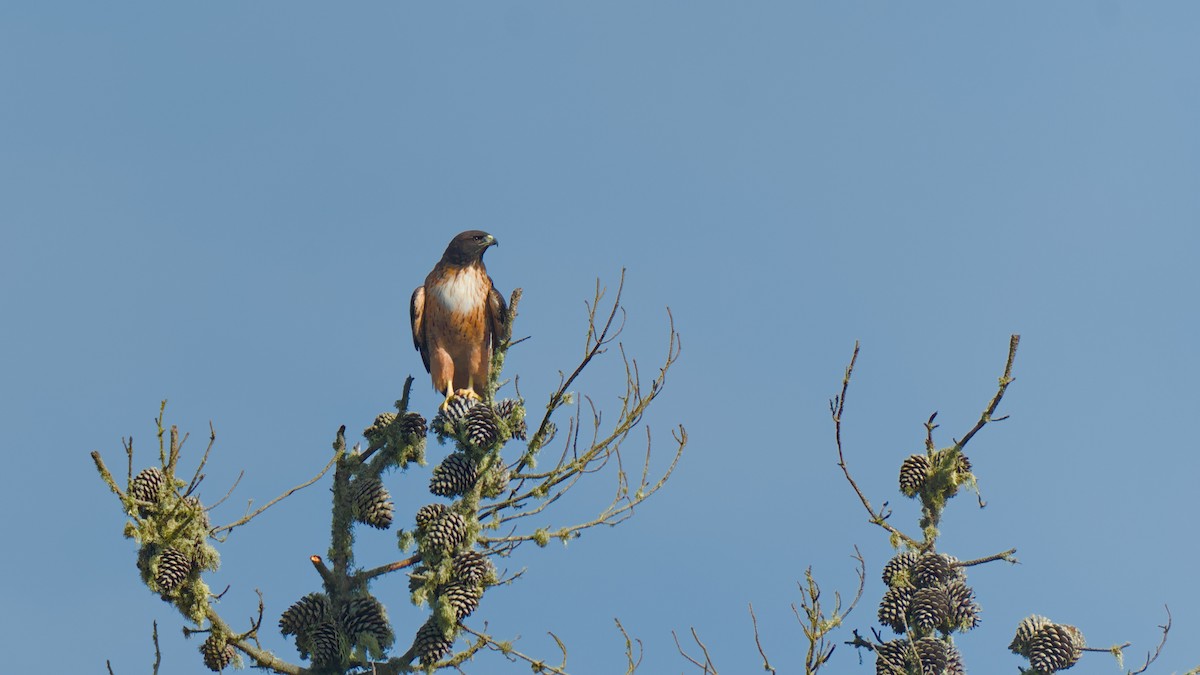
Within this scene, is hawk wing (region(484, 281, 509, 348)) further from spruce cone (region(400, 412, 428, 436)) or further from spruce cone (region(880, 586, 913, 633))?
spruce cone (region(880, 586, 913, 633))

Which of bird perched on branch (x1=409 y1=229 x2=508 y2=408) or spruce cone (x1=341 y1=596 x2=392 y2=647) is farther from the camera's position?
bird perched on branch (x1=409 y1=229 x2=508 y2=408)

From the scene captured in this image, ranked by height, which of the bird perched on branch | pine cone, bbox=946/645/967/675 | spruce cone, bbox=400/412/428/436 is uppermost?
the bird perched on branch

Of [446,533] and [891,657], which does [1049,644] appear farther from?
[446,533]

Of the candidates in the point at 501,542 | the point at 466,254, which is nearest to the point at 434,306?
the point at 466,254

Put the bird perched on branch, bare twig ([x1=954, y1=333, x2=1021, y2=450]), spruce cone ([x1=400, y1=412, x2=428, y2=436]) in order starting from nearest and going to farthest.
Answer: bare twig ([x1=954, y1=333, x2=1021, y2=450])
spruce cone ([x1=400, y1=412, x2=428, y2=436])
the bird perched on branch

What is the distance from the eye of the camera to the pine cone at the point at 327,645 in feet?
20.1

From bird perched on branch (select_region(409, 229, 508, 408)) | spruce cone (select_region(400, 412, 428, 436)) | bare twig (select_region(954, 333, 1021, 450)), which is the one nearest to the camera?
bare twig (select_region(954, 333, 1021, 450))

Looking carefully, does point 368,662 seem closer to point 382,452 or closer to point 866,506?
point 382,452

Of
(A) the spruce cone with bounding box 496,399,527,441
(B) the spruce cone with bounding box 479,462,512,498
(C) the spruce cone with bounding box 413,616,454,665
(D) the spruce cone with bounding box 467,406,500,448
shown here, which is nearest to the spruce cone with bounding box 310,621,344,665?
(C) the spruce cone with bounding box 413,616,454,665

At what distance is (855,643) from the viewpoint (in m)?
5.46

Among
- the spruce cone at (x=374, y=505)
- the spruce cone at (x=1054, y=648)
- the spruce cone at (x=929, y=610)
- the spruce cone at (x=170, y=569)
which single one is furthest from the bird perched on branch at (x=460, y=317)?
the spruce cone at (x=1054, y=648)

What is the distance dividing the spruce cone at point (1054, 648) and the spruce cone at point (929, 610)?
38 cm

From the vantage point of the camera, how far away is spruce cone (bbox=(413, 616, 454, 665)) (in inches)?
237

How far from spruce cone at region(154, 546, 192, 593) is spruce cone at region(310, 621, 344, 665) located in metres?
0.64
